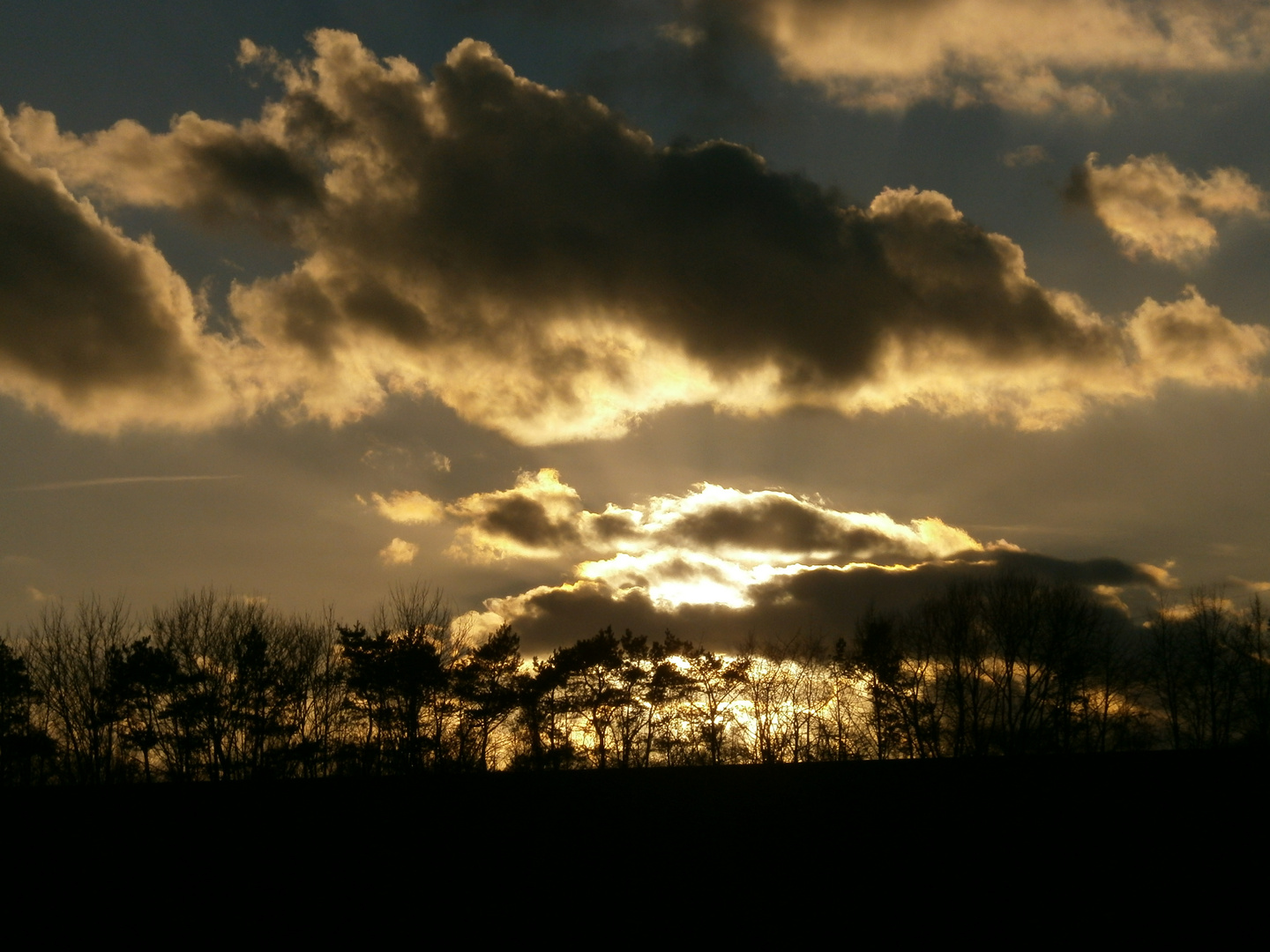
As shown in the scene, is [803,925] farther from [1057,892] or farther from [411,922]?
[411,922]

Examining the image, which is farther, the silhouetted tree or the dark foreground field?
the silhouetted tree

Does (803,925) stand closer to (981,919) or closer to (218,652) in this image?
(981,919)

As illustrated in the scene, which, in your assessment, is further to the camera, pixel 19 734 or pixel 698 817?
pixel 19 734

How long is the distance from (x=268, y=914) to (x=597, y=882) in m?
4.51

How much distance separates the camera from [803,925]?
10797mm

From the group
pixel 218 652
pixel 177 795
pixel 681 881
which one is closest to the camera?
pixel 681 881

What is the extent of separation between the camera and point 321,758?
4053cm

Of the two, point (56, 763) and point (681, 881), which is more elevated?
point (681, 881)

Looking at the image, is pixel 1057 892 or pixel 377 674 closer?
pixel 1057 892

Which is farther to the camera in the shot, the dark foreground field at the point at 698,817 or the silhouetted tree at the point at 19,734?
the silhouetted tree at the point at 19,734

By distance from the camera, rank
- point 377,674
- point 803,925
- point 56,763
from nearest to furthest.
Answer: point 803,925, point 56,763, point 377,674

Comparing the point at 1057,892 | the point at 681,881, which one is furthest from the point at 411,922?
the point at 1057,892

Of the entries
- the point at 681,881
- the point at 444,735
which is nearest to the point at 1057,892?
the point at 681,881

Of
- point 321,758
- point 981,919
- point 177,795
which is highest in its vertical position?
point 177,795
